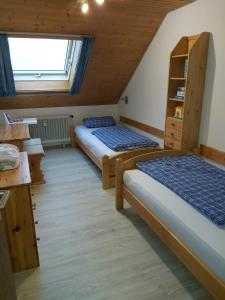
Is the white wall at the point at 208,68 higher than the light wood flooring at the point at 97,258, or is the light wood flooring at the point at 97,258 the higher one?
the white wall at the point at 208,68

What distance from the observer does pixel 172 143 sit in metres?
3.01

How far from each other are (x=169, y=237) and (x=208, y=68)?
1.85 meters

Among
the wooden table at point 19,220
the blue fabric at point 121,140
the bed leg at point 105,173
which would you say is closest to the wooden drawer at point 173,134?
the blue fabric at point 121,140

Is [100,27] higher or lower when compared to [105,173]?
higher

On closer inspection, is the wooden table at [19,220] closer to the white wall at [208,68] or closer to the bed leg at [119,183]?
the bed leg at [119,183]

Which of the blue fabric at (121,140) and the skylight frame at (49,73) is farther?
the skylight frame at (49,73)

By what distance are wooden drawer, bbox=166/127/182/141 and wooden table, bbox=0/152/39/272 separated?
69.6 inches

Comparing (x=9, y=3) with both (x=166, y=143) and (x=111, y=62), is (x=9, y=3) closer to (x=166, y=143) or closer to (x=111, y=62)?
(x=111, y=62)

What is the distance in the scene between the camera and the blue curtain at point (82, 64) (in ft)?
11.0

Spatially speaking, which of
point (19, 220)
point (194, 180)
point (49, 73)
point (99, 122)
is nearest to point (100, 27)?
point (49, 73)

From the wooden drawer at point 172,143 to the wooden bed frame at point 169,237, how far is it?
17 centimetres

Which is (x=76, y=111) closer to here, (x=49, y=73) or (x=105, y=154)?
(x=49, y=73)

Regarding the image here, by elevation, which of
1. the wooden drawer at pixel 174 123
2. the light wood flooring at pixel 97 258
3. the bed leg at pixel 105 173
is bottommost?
the light wood flooring at pixel 97 258

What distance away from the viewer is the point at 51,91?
13.5ft
